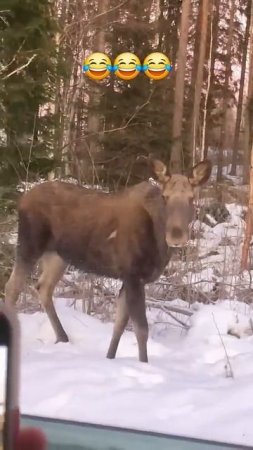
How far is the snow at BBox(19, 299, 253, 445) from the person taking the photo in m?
2.66

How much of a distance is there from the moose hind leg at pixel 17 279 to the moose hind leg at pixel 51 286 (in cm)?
10

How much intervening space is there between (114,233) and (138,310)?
373mm

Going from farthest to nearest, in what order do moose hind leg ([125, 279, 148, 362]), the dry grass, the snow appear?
the dry grass → moose hind leg ([125, 279, 148, 362]) → the snow

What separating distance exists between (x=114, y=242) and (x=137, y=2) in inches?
349

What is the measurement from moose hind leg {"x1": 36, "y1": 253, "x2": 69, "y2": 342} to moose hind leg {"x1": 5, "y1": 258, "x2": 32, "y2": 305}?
0.10 meters

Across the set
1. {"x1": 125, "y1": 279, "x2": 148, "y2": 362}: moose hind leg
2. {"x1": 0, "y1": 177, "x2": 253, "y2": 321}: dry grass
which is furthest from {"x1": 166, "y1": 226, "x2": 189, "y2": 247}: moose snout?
{"x1": 0, "y1": 177, "x2": 253, "y2": 321}: dry grass

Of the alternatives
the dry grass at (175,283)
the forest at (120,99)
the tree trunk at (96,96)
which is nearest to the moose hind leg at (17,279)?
the dry grass at (175,283)

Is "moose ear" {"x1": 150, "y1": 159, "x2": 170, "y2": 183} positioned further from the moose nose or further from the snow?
the snow

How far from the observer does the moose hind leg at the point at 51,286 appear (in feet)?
12.5

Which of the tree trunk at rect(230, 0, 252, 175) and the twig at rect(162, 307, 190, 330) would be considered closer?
the twig at rect(162, 307, 190, 330)

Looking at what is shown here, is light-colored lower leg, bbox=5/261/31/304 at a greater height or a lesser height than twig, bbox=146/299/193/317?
greater

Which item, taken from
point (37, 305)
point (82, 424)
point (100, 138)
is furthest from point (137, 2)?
point (82, 424)

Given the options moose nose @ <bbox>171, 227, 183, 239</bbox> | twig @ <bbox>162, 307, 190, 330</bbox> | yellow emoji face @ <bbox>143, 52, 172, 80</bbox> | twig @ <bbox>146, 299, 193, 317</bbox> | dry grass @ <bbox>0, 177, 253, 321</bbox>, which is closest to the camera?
moose nose @ <bbox>171, 227, 183, 239</bbox>

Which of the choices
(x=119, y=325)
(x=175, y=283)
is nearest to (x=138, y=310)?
(x=119, y=325)
